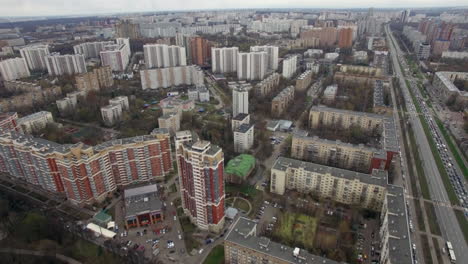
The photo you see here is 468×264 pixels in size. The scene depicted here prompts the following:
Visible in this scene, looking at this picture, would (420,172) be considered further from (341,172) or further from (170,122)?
(170,122)

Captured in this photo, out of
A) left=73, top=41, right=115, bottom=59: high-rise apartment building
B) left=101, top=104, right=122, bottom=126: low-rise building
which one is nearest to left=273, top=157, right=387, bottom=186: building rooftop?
left=101, top=104, right=122, bottom=126: low-rise building

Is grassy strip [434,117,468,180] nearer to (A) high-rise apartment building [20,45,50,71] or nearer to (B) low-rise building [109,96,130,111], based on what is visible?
(B) low-rise building [109,96,130,111]

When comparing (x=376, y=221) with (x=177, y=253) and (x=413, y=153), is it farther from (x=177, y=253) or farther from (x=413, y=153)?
(x=177, y=253)

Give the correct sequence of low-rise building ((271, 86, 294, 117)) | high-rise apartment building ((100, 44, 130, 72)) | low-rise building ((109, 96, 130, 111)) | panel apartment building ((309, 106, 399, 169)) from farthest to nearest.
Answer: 1. high-rise apartment building ((100, 44, 130, 72))
2. low-rise building ((109, 96, 130, 111))
3. low-rise building ((271, 86, 294, 117))
4. panel apartment building ((309, 106, 399, 169))

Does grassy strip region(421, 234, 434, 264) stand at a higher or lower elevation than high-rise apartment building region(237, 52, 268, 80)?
lower

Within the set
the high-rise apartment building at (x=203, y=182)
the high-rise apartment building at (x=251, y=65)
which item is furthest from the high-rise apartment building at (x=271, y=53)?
the high-rise apartment building at (x=203, y=182)

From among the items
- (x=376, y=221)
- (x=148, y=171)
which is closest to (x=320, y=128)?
(x=376, y=221)
